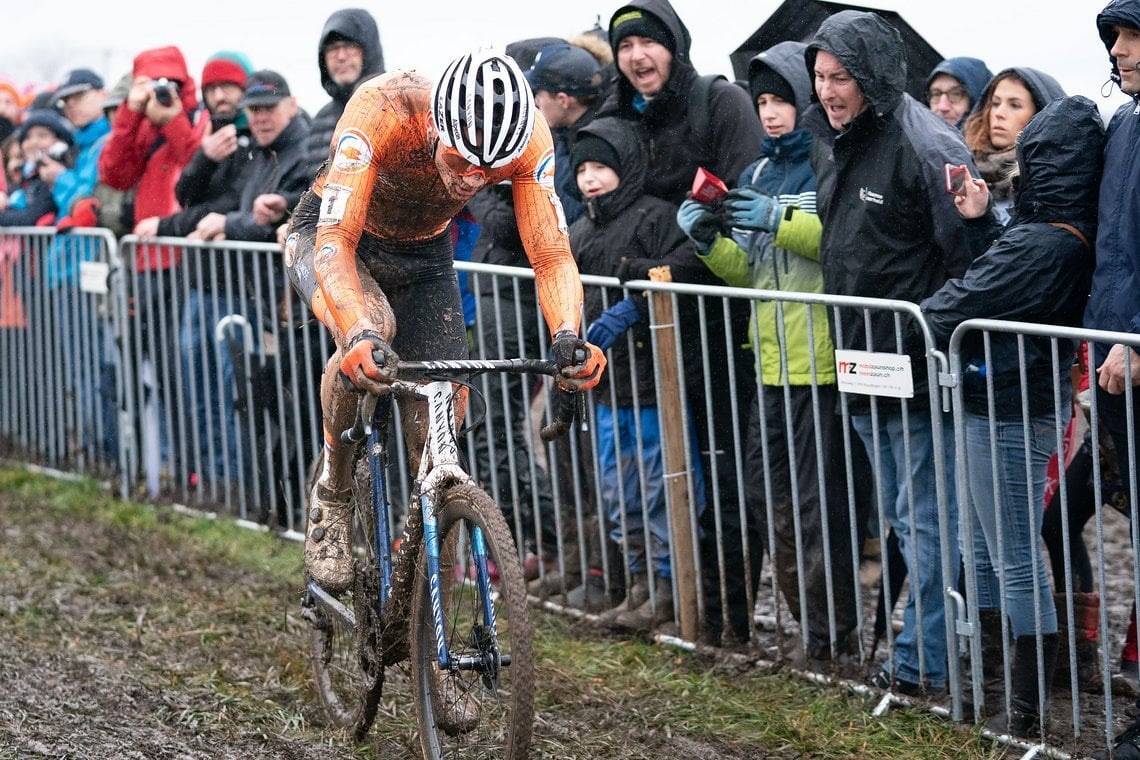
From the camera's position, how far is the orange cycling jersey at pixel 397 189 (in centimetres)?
459

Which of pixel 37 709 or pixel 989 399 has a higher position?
pixel 989 399

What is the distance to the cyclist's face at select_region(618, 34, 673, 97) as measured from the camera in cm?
667

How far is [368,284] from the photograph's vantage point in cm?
496

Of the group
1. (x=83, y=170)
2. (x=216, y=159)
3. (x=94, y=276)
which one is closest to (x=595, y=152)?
(x=216, y=159)

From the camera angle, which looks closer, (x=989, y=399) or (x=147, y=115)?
(x=989, y=399)

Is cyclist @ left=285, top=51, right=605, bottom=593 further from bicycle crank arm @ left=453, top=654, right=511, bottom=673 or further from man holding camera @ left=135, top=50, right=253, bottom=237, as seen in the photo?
man holding camera @ left=135, top=50, right=253, bottom=237

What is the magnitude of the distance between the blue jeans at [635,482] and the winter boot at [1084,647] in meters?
1.60

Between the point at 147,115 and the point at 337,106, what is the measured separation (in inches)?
78.5

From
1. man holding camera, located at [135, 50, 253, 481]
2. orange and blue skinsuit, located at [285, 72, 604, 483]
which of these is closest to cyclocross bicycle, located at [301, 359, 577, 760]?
orange and blue skinsuit, located at [285, 72, 604, 483]

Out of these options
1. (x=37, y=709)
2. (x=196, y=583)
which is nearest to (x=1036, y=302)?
(x=37, y=709)

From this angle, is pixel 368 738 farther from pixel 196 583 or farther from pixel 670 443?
pixel 196 583

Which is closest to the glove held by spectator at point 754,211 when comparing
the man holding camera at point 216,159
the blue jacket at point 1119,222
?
the blue jacket at point 1119,222

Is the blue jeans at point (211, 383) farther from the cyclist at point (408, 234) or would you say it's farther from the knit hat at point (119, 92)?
the cyclist at point (408, 234)

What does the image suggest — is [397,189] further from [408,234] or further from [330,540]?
[330,540]
